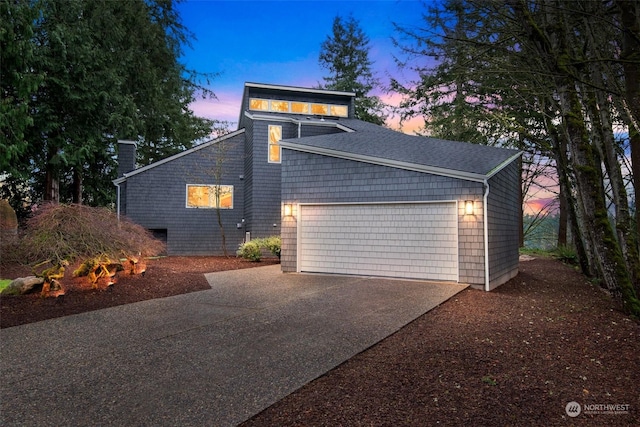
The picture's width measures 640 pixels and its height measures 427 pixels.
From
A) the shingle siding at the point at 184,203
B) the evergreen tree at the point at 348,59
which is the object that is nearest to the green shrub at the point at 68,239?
the shingle siding at the point at 184,203

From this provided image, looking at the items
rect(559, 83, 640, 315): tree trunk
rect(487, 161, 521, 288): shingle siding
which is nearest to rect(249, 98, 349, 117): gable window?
rect(487, 161, 521, 288): shingle siding

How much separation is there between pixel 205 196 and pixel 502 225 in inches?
460

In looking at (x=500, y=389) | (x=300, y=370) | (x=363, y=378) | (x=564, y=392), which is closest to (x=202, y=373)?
(x=300, y=370)

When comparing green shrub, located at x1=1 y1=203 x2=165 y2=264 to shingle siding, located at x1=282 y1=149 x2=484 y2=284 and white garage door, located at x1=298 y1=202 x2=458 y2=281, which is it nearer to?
shingle siding, located at x1=282 y1=149 x2=484 y2=284

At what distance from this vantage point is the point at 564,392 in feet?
10.9

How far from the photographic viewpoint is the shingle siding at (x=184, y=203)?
50.8 feet

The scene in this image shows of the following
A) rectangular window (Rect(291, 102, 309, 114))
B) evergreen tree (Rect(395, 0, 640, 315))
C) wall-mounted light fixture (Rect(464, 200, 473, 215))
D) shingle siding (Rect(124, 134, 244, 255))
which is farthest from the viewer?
rectangular window (Rect(291, 102, 309, 114))

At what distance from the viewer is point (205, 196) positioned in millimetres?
16172

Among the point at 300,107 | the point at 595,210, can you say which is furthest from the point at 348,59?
the point at 595,210

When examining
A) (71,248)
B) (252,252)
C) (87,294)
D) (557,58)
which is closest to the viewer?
(557,58)

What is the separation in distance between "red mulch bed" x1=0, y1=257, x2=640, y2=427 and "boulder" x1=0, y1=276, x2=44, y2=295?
18 cm

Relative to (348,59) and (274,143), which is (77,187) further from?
(348,59)

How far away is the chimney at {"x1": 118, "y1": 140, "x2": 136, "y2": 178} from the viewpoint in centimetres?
1644

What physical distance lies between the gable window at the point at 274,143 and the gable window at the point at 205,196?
9.15 ft
